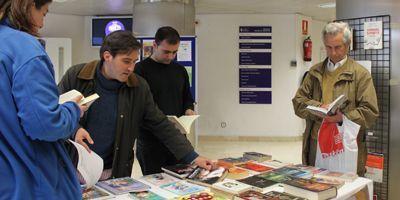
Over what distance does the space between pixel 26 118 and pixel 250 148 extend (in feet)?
19.2

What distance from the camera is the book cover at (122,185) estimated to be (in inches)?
72.2

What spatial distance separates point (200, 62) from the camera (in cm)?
751

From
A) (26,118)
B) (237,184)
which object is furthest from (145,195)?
(26,118)

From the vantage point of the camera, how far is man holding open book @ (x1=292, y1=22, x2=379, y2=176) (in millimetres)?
2557

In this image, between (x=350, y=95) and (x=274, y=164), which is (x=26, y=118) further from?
(x=350, y=95)

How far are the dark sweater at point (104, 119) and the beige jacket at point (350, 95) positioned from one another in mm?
1290

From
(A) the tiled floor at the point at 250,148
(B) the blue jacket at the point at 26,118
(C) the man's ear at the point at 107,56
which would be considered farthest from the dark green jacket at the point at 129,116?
(A) the tiled floor at the point at 250,148

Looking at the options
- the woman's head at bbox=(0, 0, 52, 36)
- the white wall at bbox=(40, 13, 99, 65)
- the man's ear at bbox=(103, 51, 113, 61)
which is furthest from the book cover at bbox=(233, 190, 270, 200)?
the white wall at bbox=(40, 13, 99, 65)

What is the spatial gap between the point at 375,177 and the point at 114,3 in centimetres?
486

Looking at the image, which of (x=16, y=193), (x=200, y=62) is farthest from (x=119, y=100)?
(x=200, y=62)

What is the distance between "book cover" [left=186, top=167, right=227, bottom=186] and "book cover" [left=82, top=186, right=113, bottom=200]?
16.8 inches

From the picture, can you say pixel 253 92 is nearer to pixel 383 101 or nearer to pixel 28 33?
pixel 383 101

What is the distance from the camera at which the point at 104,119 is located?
6.77 ft

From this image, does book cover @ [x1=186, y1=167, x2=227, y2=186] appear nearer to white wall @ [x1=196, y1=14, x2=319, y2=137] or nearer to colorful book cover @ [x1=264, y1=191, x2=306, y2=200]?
colorful book cover @ [x1=264, y1=191, x2=306, y2=200]
